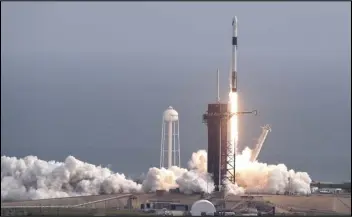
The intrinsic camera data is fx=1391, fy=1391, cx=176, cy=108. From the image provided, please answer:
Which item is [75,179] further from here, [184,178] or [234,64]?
[234,64]

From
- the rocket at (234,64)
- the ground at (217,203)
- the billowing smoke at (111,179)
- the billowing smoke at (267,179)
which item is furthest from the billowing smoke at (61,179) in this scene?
the rocket at (234,64)

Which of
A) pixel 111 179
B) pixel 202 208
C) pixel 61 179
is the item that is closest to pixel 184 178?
pixel 111 179

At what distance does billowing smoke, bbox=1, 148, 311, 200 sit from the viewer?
229 ft

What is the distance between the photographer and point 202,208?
206 ft

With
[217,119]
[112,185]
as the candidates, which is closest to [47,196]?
[112,185]

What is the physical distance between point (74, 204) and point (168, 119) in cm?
875

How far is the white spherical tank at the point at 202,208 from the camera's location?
62312mm

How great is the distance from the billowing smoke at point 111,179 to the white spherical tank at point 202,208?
5.84m

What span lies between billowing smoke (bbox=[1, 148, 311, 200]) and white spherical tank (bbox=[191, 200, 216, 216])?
5.84 metres

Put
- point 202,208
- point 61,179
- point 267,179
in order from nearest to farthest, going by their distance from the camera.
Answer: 1. point 202,208
2. point 267,179
3. point 61,179

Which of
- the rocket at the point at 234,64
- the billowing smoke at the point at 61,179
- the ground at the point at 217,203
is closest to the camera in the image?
the ground at the point at 217,203

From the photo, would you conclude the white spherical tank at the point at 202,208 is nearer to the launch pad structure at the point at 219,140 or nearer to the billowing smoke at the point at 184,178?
the billowing smoke at the point at 184,178

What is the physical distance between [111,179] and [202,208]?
988 cm

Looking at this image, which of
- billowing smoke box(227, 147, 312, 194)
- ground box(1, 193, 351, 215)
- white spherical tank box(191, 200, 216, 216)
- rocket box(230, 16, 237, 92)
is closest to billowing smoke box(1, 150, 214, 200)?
ground box(1, 193, 351, 215)
